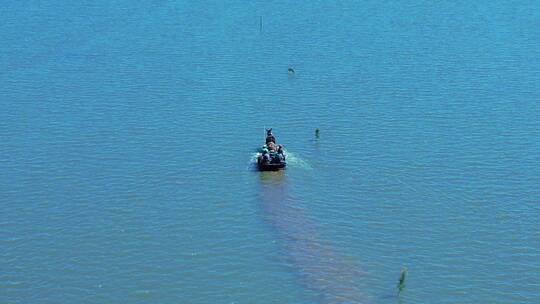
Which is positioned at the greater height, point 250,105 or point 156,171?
point 250,105

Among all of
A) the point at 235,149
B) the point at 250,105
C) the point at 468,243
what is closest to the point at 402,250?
the point at 468,243

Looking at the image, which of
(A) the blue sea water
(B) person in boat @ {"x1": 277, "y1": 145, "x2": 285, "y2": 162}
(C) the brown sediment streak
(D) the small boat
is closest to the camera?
(C) the brown sediment streak

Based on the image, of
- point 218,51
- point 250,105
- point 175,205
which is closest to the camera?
point 175,205

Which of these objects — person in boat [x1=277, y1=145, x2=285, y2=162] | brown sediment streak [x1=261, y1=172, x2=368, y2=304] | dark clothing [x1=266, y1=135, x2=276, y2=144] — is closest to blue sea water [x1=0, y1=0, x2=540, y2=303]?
brown sediment streak [x1=261, y1=172, x2=368, y2=304]

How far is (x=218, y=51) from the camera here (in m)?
52.2

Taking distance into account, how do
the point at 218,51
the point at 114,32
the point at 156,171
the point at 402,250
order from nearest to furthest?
the point at 402,250, the point at 156,171, the point at 218,51, the point at 114,32

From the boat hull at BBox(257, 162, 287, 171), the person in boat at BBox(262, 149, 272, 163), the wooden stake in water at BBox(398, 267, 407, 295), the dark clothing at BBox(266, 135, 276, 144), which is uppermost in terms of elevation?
the dark clothing at BBox(266, 135, 276, 144)

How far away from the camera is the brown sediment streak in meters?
27.7

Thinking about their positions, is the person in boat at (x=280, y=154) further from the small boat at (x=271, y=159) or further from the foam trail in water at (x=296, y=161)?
the foam trail in water at (x=296, y=161)

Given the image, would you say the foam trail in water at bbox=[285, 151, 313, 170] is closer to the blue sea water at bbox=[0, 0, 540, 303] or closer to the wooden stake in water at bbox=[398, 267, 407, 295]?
the blue sea water at bbox=[0, 0, 540, 303]

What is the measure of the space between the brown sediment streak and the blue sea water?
89 millimetres

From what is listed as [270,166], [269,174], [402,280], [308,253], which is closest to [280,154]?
[270,166]

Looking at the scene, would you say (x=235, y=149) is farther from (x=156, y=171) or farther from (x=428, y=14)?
(x=428, y=14)

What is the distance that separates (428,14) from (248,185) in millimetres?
29080
